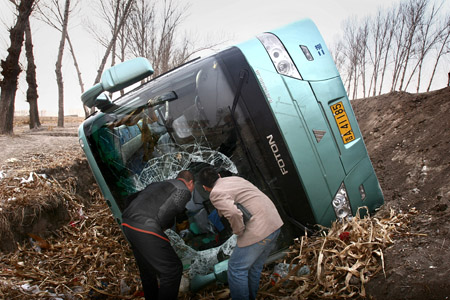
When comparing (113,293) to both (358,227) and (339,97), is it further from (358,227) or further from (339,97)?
(339,97)

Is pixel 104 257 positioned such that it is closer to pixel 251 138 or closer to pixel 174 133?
pixel 174 133

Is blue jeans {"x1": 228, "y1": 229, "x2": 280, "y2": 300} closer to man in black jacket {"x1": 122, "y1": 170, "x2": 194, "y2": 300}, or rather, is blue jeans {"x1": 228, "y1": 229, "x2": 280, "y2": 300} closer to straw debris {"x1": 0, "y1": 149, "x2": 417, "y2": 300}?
straw debris {"x1": 0, "y1": 149, "x2": 417, "y2": 300}

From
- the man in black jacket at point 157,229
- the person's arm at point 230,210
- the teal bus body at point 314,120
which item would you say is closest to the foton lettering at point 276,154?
the teal bus body at point 314,120

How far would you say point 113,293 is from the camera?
354 cm

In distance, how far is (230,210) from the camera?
9.58 feet

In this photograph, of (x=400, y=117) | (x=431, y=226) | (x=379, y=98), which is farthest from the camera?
(x=379, y=98)

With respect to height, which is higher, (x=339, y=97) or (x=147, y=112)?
(x=147, y=112)

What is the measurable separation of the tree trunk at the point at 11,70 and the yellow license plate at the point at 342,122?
9004 mm

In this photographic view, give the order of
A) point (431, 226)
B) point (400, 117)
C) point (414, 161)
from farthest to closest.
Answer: point (400, 117)
point (414, 161)
point (431, 226)

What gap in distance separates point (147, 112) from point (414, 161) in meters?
5.32

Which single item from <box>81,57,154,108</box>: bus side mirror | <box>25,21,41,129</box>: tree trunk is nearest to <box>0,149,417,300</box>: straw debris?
<box>81,57,154,108</box>: bus side mirror

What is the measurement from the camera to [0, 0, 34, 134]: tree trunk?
30.1 feet

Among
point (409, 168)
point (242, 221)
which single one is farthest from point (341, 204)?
point (409, 168)

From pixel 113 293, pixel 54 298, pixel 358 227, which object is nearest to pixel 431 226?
pixel 358 227
